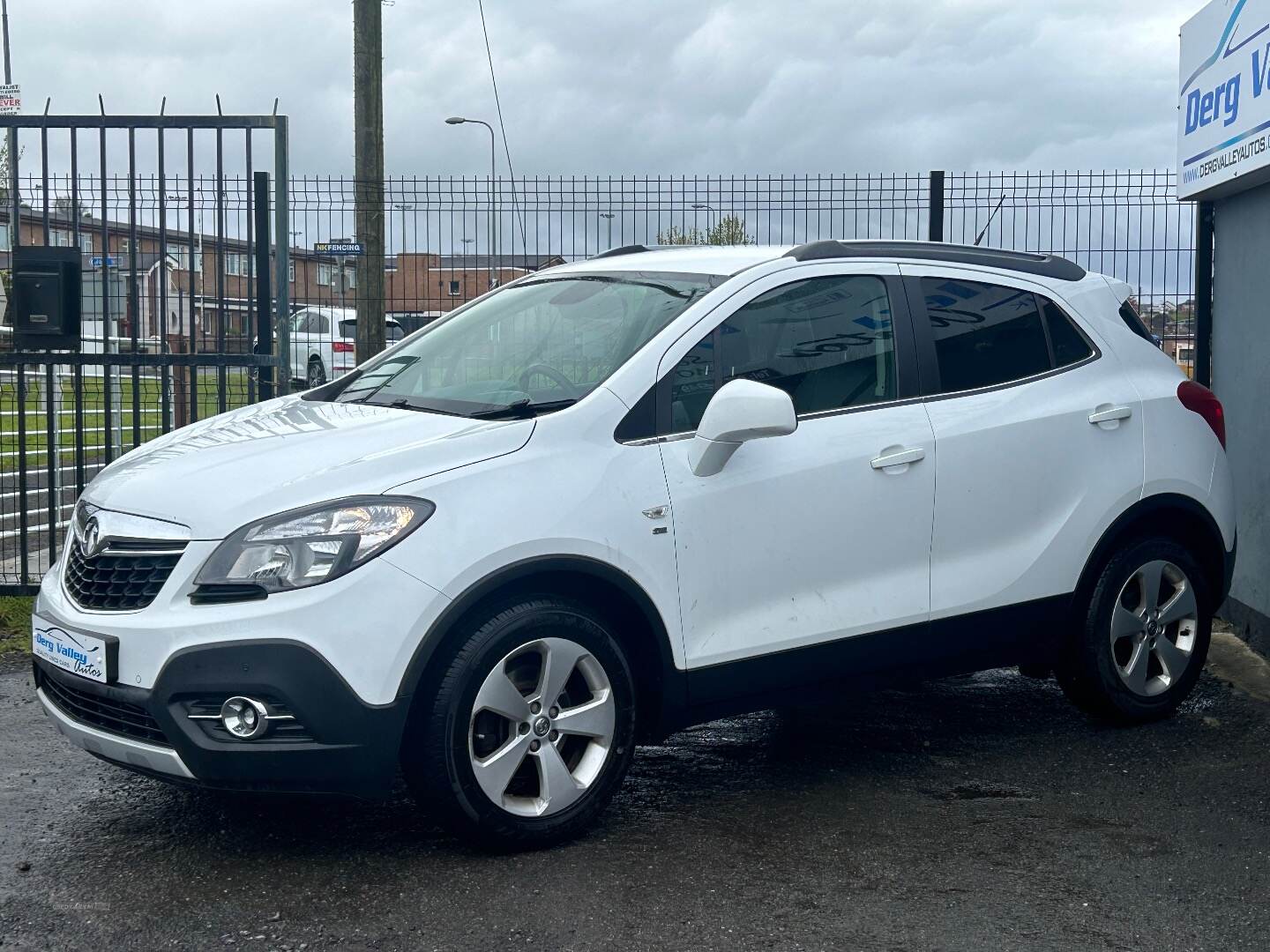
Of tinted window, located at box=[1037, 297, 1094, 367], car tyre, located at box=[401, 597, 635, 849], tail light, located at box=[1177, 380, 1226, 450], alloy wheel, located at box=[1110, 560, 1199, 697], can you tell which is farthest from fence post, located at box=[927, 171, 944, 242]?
car tyre, located at box=[401, 597, 635, 849]

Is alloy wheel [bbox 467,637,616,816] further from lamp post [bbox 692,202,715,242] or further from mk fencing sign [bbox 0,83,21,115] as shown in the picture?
mk fencing sign [bbox 0,83,21,115]

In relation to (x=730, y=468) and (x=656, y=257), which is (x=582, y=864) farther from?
(x=656, y=257)

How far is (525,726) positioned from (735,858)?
0.72m

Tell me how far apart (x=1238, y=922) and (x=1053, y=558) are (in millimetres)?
1644

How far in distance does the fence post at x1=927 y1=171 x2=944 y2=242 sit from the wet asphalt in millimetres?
4644

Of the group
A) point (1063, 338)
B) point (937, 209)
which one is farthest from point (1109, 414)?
point (937, 209)

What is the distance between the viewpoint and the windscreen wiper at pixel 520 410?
4.32 meters

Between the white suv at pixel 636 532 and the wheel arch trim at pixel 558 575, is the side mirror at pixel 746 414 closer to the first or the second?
the white suv at pixel 636 532

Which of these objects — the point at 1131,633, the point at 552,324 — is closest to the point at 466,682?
the point at 552,324

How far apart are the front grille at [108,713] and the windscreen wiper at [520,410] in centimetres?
126

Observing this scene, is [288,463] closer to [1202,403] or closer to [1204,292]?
[1202,403]

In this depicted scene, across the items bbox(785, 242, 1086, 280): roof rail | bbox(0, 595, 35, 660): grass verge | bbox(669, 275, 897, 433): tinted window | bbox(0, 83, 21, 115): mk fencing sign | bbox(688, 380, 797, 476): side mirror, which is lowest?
bbox(0, 595, 35, 660): grass verge

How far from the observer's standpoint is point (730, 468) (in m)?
4.42

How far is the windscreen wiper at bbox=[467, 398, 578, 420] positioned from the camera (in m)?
4.32
